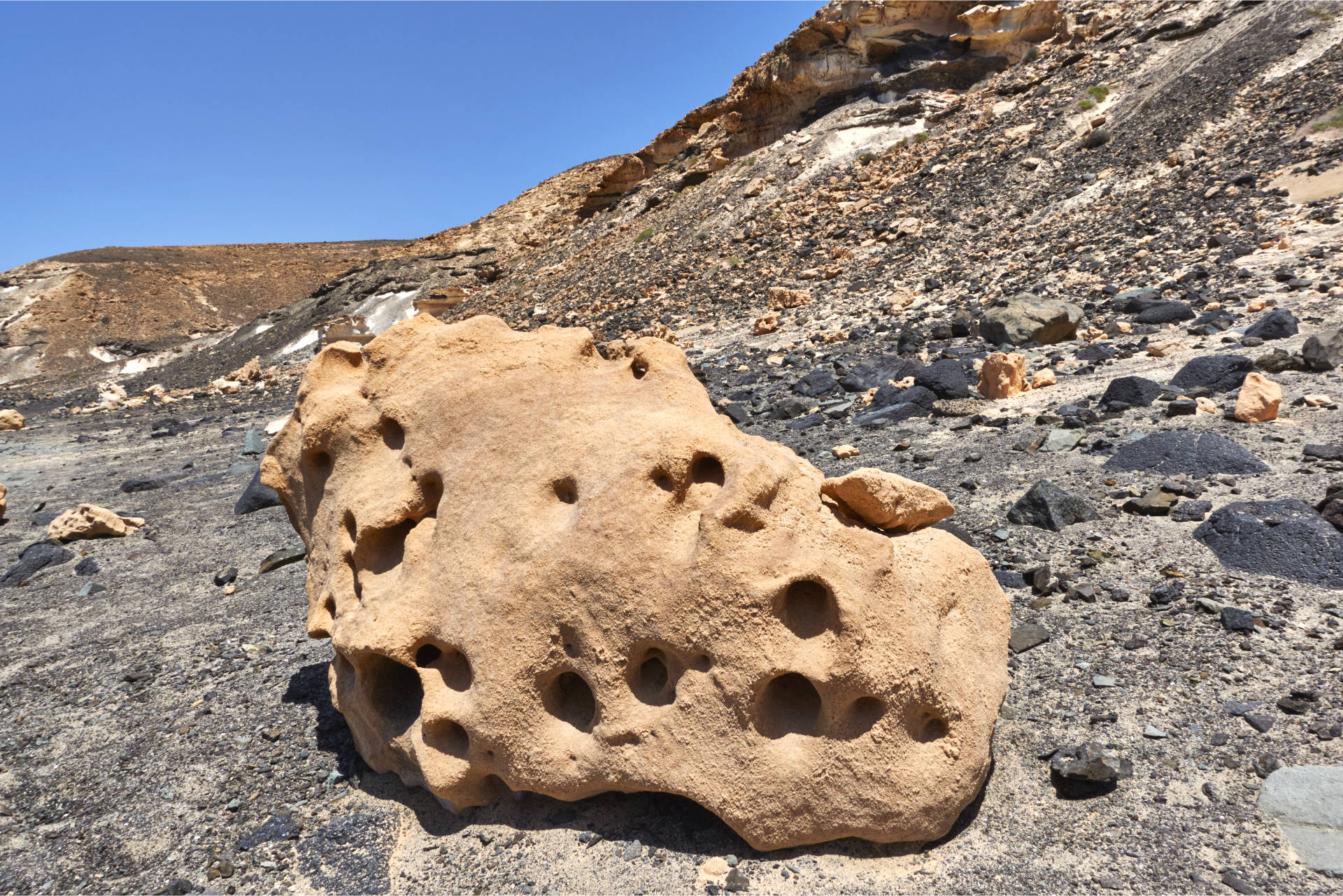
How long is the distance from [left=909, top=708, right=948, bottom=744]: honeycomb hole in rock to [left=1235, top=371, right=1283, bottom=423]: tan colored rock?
391cm

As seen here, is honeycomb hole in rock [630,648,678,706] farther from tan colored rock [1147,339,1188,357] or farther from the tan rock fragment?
tan colored rock [1147,339,1188,357]

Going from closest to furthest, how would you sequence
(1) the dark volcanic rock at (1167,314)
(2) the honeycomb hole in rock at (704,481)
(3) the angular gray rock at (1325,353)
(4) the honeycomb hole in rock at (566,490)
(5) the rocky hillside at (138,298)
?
(2) the honeycomb hole in rock at (704,481), (4) the honeycomb hole in rock at (566,490), (3) the angular gray rock at (1325,353), (1) the dark volcanic rock at (1167,314), (5) the rocky hillside at (138,298)

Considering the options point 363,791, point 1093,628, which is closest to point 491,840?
point 363,791

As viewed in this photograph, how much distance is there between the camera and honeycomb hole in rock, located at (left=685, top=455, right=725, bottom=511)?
2.69 m

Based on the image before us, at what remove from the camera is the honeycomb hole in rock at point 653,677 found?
2566 millimetres

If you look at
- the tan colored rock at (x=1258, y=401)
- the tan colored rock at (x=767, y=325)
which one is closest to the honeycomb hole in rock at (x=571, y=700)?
the tan colored rock at (x=1258, y=401)

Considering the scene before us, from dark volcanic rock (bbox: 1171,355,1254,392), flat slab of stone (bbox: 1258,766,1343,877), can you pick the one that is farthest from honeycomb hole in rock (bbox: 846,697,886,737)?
dark volcanic rock (bbox: 1171,355,1254,392)

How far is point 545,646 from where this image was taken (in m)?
2.63

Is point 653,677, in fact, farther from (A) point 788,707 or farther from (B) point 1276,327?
(B) point 1276,327

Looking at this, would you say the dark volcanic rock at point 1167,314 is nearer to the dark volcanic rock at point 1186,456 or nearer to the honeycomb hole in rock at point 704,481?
the dark volcanic rock at point 1186,456

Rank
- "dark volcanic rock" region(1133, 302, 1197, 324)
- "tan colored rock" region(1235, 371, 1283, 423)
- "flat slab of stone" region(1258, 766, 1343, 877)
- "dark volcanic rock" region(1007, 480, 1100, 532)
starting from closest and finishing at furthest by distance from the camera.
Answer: "flat slab of stone" region(1258, 766, 1343, 877), "dark volcanic rock" region(1007, 480, 1100, 532), "tan colored rock" region(1235, 371, 1283, 423), "dark volcanic rock" region(1133, 302, 1197, 324)

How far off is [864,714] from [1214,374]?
4.91 meters

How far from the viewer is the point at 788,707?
2.55 metres

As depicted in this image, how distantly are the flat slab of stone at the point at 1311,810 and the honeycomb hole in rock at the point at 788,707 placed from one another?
134 centimetres
